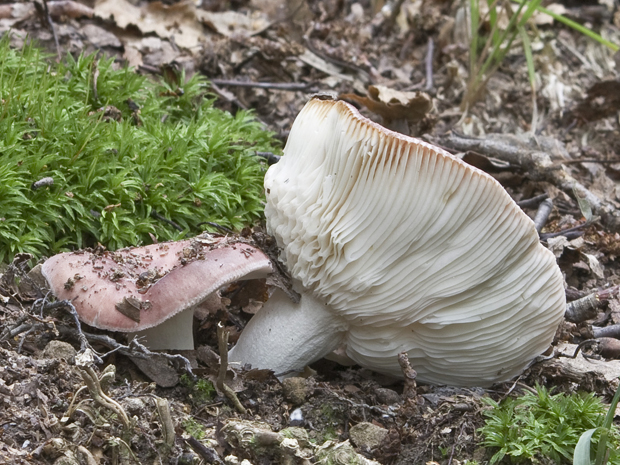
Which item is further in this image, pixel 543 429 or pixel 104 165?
pixel 104 165

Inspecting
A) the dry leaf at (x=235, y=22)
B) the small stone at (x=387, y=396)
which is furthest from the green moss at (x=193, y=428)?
the dry leaf at (x=235, y=22)

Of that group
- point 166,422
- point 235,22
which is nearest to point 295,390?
point 166,422

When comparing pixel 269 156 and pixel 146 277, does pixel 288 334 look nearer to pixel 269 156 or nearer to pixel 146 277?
pixel 146 277

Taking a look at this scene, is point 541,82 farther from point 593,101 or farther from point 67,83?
point 67,83

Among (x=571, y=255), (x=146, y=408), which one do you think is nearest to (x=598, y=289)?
(x=571, y=255)

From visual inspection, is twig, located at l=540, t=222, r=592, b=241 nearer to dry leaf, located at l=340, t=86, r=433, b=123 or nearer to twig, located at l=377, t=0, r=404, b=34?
dry leaf, located at l=340, t=86, r=433, b=123

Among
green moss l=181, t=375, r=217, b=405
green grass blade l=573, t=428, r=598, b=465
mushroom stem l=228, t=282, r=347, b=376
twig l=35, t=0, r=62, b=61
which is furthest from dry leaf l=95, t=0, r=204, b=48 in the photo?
green grass blade l=573, t=428, r=598, b=465

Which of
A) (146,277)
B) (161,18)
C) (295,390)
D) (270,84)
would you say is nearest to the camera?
(146,277)
